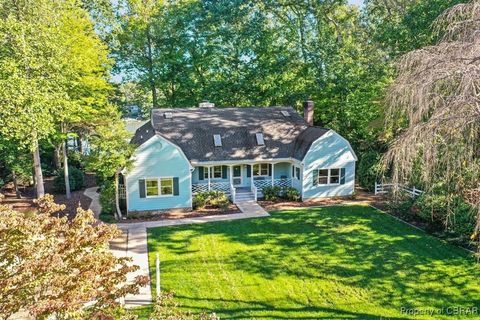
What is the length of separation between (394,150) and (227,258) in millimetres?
7799

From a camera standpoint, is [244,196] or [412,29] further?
[412,29]

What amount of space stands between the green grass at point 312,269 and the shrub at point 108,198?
3.79 meters

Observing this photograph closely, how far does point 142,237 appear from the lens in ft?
52.6

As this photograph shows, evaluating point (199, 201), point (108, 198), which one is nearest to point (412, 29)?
point (199, 201)

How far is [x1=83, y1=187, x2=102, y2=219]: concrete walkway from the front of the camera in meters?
19.8

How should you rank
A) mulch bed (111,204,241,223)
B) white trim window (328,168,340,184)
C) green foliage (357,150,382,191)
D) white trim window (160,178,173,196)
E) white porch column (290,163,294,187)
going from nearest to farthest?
mulch bed (111,204,241,223), white trim window (160,178,173,196), white trim window (328,168,340,184), white porch column (290,163,294,187), green foliage (357,150,382,191)

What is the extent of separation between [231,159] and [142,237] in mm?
7607

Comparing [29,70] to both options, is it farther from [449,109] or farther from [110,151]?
[449,109]

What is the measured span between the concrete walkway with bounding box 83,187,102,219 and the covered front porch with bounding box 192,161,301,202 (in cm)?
537

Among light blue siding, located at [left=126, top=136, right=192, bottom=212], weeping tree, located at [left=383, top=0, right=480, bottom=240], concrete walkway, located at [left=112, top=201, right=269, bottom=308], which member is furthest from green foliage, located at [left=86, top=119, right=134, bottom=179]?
weeping tree, located at [left=383, top=0, right=480, bottom=240]

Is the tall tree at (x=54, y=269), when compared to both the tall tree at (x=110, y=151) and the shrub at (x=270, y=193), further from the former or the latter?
the shrub at (x=270, y=193)

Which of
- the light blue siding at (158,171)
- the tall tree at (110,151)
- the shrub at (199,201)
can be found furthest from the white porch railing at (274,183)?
the tall tree at (110,151)

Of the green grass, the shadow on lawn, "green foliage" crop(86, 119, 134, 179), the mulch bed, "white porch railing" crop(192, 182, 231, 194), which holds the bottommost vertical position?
the shadow on lawn

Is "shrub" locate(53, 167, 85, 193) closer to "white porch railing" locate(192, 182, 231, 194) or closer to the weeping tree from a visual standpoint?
"white porch railing" locate(192, 182, 231, 194)
